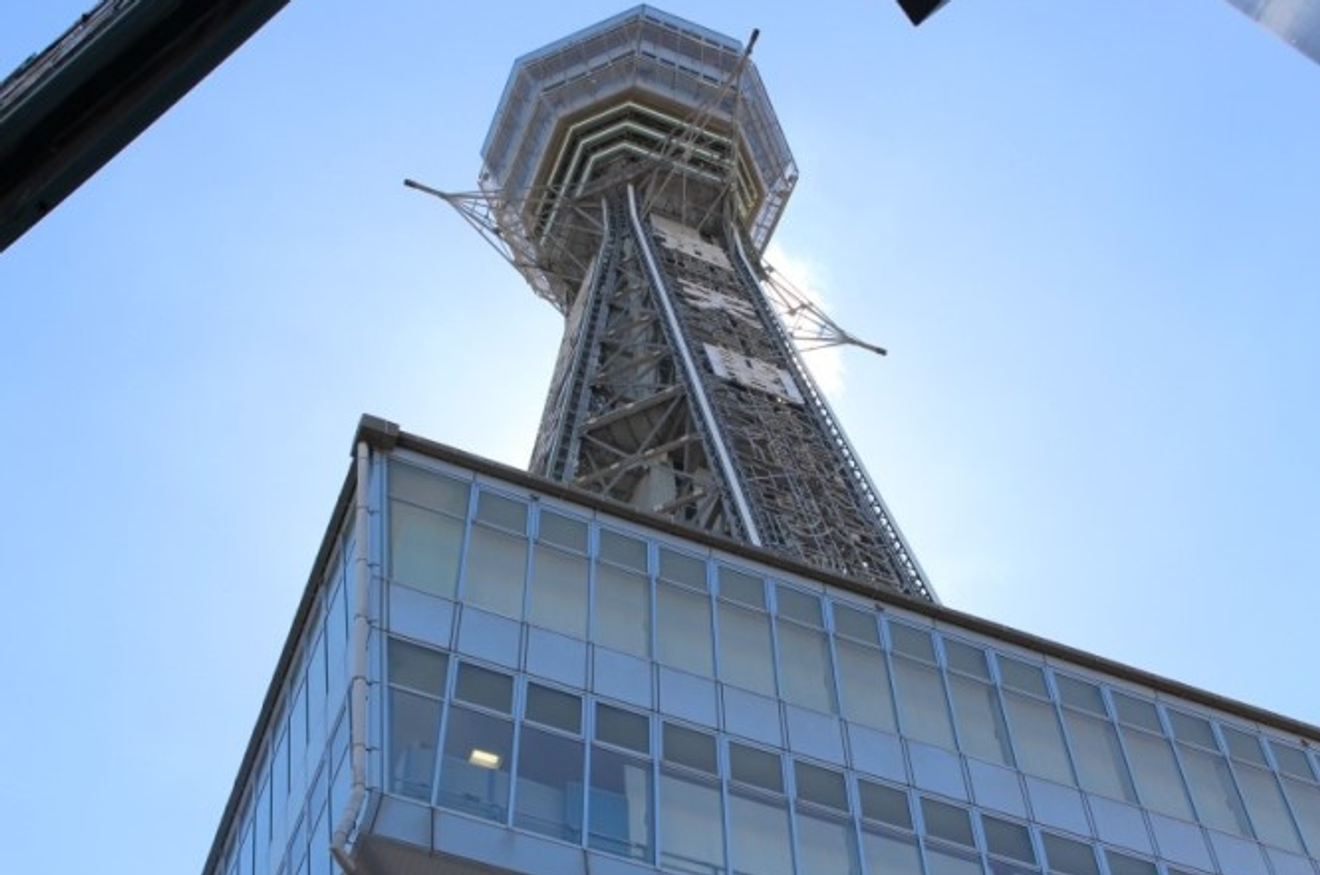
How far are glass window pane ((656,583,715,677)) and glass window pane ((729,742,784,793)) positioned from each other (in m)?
1.20

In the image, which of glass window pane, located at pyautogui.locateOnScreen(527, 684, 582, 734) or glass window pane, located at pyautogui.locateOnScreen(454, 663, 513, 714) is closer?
glass window pane, located at pyautogui.locateOnScreen(454, 663, 513, 714)

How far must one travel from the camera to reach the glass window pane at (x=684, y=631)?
932 inches

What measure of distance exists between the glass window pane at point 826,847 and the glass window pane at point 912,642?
3679 millimetres

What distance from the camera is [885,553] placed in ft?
159

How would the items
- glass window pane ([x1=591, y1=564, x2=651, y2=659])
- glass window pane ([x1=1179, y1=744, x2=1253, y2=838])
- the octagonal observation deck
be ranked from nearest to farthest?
glass window pane ([x1=591, y1=564, x2=651, y2=659]), glass window pane ([x1=1179, y1=744, x2=1253, y2=838]), the octagonal observation deck

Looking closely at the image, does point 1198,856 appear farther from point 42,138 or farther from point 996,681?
point 42,138

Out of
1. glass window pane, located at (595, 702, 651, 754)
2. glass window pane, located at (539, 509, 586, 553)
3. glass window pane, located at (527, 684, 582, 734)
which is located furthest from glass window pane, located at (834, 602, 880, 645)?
glass window pane, located at (527, 684, 582, 734)

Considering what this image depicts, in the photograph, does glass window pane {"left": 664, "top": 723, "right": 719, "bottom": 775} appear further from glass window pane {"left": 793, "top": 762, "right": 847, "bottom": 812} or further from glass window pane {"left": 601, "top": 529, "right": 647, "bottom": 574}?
glass window pane {"left": 601, "top": 529, "right": 647, "bottom": 574}

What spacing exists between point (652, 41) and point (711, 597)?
5498cm

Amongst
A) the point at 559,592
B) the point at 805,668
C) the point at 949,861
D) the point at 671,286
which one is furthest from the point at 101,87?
the point at 671,286

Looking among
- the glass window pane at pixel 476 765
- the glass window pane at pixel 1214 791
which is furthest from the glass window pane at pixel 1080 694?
the glass window pane at pixel 476 765

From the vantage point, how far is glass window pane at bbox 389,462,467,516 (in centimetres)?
2362

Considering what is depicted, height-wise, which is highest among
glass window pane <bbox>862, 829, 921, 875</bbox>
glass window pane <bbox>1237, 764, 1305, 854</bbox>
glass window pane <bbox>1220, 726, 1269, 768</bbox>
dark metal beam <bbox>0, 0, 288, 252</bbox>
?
glass window pane <bbox>1220, 726, 1269, 768</bbox>

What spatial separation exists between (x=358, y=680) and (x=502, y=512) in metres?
4.11
